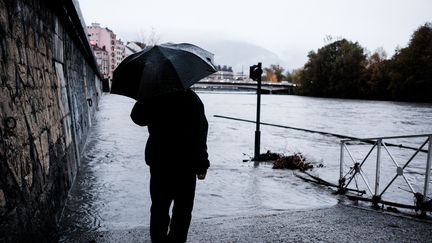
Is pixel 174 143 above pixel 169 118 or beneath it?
beneath

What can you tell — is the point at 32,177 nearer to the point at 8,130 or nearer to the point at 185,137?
the point at 8,130

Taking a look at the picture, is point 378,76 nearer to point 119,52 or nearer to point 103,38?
point 103,38

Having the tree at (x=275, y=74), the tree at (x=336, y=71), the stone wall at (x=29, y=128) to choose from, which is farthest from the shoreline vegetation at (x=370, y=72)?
the stone wall at (x=29, y=128)

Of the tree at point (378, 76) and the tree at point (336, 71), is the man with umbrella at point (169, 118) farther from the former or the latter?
the tree at point (336, 71)

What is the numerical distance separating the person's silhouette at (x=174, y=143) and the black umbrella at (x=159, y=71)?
0.16 m

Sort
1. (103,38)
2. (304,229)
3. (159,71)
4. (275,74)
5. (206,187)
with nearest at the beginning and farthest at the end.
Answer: (159,71) < (304,229) < (206,187) < (103,38) < (275,74)

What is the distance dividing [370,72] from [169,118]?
8121cm

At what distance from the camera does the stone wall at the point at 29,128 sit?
2777mm

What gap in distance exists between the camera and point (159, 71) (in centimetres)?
296

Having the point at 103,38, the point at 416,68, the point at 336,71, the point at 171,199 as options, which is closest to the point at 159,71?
the point at 171,199

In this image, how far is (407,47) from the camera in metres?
64.8

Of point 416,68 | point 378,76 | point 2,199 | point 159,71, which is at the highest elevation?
point 416,68

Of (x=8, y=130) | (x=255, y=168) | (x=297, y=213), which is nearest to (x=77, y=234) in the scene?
(x=8, y=130)

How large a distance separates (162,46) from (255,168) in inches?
245
